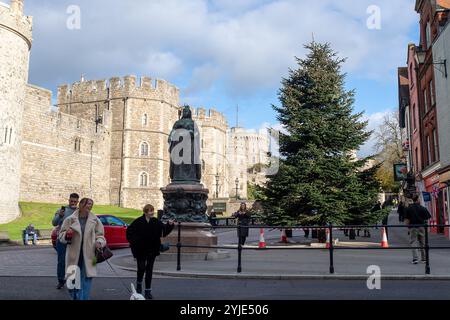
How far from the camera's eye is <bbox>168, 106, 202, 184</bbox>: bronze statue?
42.9 ft

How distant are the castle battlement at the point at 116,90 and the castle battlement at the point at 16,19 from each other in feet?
68.5

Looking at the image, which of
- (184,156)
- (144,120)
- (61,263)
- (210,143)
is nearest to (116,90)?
(144,120)

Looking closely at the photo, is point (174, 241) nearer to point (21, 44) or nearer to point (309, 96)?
point (309, 96)

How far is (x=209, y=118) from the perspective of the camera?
72438 mm

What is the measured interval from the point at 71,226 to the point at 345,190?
1288cm

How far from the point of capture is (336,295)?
7.26m

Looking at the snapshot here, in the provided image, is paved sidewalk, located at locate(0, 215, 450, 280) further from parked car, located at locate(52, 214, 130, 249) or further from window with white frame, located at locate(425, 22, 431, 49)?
window with white frame, located at locate(425, 22, 431, 49)

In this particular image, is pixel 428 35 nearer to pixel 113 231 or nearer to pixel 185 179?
pixel 185 179

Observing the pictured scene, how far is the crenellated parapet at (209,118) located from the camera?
71.4 metres

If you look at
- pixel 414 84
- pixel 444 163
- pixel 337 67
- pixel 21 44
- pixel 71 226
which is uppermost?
pixel 21 44

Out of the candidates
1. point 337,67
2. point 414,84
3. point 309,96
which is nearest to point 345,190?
point 309,96

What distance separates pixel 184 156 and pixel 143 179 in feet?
140

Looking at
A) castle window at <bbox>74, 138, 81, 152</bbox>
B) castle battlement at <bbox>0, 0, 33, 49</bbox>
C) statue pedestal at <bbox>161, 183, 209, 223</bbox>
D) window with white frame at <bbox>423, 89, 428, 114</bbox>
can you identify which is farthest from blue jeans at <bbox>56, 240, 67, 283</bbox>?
castle window at <bbox>74, 138, 81, 152</bbox>
